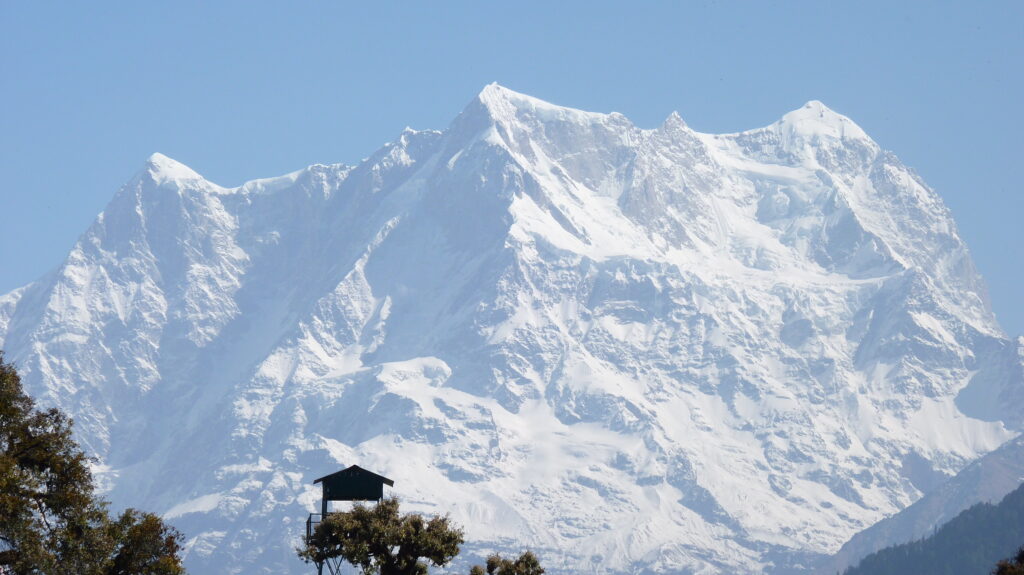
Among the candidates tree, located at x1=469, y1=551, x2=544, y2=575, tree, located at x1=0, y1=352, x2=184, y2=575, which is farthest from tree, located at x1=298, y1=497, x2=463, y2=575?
tree, located at x1=0, y1=352, x2=184, y2=575

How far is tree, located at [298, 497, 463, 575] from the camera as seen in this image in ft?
291

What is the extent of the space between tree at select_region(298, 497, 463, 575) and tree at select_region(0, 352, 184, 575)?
45.0ft

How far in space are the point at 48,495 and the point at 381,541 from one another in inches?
796

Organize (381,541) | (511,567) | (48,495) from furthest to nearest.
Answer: (511,567)
(381,541)
(48,495)

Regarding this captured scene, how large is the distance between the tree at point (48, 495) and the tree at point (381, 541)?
13.7 meters

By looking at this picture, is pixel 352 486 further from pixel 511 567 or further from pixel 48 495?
pixel 48 495

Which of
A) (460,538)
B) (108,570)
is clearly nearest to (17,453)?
(108,570)

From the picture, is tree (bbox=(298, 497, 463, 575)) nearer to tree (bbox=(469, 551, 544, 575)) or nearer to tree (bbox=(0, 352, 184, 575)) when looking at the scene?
tree (bbox=(469, 551, 544, 575))

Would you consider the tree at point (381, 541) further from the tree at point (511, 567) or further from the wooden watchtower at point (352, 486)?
the tree at point (511, 567)

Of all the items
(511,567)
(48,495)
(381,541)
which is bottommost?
(48,495)

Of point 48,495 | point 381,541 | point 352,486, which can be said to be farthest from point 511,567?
point 48,495

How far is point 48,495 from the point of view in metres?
74.1

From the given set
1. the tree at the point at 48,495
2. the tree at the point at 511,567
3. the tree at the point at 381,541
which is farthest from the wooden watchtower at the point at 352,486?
the tree at the point at 48,495

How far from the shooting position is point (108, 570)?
78438 mm
